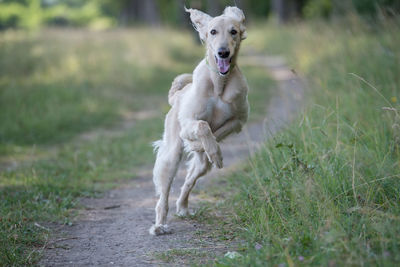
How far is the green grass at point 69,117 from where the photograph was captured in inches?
176

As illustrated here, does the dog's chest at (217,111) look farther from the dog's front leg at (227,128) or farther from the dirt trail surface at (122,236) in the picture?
the dirt trail surface at (122,236)

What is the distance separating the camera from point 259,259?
2861 millimetres

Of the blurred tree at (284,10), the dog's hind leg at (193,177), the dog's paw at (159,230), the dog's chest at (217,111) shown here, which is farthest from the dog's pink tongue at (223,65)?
the blurred tree at (284,10)

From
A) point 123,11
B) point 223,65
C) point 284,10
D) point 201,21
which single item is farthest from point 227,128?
point 123,11

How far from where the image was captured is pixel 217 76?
3900 mm

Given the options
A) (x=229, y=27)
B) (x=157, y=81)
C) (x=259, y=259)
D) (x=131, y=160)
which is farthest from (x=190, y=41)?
(x=259, y=259)

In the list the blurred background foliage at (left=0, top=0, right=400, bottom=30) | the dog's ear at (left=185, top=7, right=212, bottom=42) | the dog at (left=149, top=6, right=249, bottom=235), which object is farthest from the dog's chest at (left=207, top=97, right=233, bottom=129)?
the blurred background foliage at (left=0, top=0, right=400, bottom=30)

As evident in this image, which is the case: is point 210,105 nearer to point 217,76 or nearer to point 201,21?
point 217,76

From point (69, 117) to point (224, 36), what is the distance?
544 centimetres

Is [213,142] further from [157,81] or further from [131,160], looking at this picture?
[157,81]

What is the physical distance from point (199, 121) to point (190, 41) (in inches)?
704

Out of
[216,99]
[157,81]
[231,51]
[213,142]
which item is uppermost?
[231,51]

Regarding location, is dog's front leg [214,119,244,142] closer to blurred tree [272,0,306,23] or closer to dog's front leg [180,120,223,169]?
dog's front leg [180,120,223,169]

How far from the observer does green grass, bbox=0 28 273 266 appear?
4.48 metres
